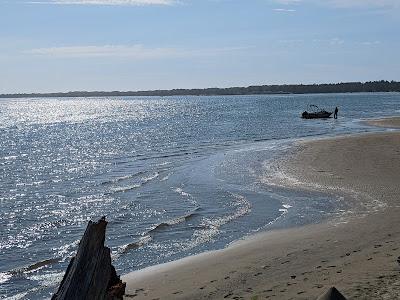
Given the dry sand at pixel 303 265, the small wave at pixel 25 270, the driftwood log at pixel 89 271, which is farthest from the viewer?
A: the small wave at pixel 25 270

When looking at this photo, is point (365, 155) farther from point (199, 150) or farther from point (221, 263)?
point (221, 263)

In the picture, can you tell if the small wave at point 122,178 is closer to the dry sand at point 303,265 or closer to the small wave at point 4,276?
the dry sand at point 303,265

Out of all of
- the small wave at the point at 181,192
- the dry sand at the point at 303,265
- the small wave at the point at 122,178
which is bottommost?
the small wave at the point at 122,178

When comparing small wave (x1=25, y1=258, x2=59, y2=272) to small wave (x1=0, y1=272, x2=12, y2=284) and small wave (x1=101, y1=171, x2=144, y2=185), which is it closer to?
small wave (x1=0, y1=272, x2=12, y2=284)

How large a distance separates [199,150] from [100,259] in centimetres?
3337

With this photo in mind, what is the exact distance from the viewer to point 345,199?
18.8m

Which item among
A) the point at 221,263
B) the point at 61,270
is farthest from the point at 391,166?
the point at 61,270

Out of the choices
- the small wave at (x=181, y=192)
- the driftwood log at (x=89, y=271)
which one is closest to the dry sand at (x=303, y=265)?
the driftwood log at (x=89, y=271)

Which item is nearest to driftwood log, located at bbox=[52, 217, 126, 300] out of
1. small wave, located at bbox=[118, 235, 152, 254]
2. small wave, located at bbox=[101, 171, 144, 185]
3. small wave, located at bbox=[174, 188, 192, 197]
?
small wave, located at bbox=[118, 235, 152, 254]

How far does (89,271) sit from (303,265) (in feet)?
21.4

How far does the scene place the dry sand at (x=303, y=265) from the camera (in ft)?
29.7

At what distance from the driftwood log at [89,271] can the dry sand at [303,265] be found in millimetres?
4190

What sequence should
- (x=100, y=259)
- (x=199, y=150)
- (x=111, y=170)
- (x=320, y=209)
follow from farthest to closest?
(x=199, y=150)
(x=111, y=170)
(x=320, y=209)
(x=100, y=259)

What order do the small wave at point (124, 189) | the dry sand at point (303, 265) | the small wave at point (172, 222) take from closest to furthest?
the dry sand at point (303, 265) < the small wave at point (172, 222) < the small wave at point (124, 189)
